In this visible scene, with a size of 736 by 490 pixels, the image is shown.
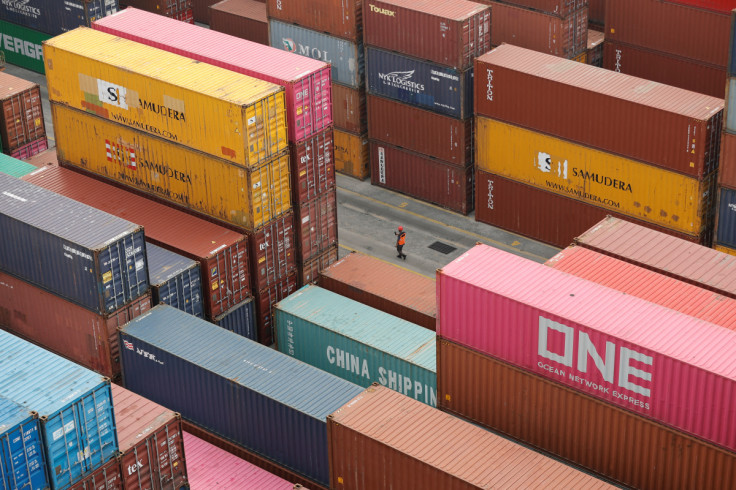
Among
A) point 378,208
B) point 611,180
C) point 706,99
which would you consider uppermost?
point 706,99

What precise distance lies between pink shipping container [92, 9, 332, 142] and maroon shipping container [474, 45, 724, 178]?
9.25 m

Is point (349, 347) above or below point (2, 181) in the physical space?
below

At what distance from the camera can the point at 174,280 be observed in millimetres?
45875

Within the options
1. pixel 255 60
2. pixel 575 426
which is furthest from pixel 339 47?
pixel 575 426

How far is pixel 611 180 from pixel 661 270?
12060 mm

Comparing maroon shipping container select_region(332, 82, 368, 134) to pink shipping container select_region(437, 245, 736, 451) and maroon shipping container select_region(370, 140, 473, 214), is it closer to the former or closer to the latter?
maroon shipping container select_region(370, 140, 473, 214)

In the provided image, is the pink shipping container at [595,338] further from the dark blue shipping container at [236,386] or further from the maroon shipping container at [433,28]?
the maroon shipping container at [433,28]

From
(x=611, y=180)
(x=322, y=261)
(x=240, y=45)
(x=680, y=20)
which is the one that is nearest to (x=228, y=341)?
(x=322, y=261)

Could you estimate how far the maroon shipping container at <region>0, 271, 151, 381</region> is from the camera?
44625mm

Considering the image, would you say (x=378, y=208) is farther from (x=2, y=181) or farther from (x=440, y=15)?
(x=2, y=181)

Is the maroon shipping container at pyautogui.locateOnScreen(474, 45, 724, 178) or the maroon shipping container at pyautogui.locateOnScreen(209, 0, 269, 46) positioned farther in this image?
the maroon shipping container at pyautogui.locateOnScreen(209, 0, 269, 46)

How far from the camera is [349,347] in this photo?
45.3 metres

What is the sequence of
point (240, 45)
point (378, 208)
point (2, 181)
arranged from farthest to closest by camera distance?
point (378, 208) < point (240, 45) < point (2, 181)

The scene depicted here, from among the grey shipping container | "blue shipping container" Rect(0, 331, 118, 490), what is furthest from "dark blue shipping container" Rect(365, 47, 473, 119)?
"blue shipping container" Rect(0, 331, 118, 490)
